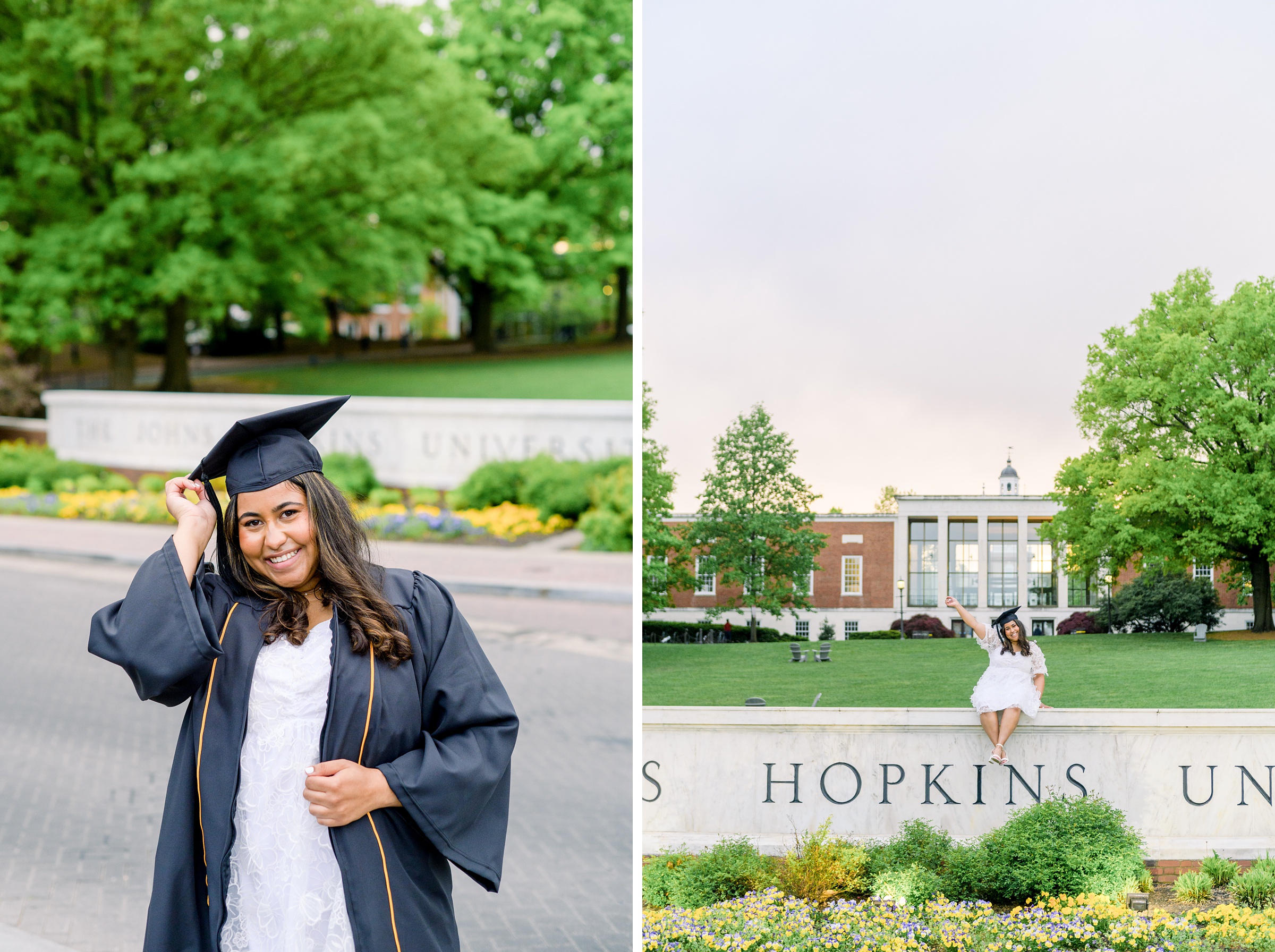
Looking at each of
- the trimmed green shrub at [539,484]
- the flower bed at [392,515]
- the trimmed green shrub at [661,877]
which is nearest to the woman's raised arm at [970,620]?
the trimmed green shrub at [661,877]

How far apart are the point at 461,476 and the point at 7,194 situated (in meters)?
9.95

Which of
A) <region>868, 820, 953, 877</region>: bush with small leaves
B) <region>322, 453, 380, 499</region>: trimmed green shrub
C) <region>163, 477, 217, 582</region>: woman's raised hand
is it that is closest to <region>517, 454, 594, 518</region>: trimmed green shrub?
<region>322, 453, 380, 499</region>: trimmed green shrub

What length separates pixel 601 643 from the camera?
33.7 ft

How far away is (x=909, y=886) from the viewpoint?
16.7 ft

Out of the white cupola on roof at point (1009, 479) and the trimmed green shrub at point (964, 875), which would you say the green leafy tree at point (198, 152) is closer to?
the white cupola on roof at point (1009, 479)

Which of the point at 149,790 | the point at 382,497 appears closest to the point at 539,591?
the point at 382,497

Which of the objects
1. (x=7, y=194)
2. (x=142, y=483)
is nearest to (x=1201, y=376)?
(x=142, y=483)

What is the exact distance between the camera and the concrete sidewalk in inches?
477

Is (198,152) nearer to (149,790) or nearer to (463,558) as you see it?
(463,558)

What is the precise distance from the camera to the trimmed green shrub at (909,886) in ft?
16.7

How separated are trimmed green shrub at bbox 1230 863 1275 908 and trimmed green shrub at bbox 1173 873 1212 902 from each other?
105 mm

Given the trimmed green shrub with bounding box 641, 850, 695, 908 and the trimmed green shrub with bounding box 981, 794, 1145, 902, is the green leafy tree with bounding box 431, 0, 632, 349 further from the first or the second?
the trimmed green shrub with bounding box 981, 794, 1145, 902

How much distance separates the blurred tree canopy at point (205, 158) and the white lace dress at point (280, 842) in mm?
18432

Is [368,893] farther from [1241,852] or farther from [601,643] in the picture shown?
[601,643]
